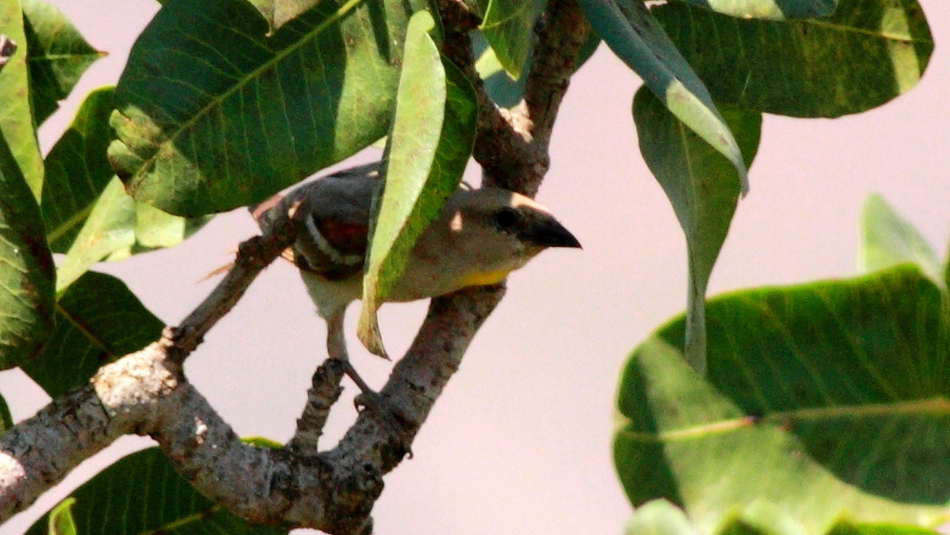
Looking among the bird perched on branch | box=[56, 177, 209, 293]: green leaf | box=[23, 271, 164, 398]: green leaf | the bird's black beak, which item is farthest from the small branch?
the bird's black beak

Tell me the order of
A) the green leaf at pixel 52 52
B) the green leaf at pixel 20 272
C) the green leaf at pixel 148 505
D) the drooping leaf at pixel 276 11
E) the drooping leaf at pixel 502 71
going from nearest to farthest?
the drooping leaf at pixel 276 11, the green leaf at pixel 20 272, the green leaf at pixel 52 52, the green leaf at pixel 148 505, the drooping leaf at pixel 502 71

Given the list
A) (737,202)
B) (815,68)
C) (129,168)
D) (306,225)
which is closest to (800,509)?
(737,202)

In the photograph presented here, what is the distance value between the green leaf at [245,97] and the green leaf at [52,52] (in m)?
0.35

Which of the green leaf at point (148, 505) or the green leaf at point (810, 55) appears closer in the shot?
the green leaf at point (810, 55)

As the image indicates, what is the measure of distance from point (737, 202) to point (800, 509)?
31cm

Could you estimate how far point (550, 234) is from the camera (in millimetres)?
2176

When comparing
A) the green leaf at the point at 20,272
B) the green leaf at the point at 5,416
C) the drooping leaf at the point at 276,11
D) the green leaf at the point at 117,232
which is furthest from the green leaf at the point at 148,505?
the drooping leaf at the point at 276,11

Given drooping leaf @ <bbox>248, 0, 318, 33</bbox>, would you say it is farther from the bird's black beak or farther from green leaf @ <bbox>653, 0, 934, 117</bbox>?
the bird's black beak

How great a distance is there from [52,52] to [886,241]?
102 centimetres

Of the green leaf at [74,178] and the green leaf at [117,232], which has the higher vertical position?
the green leaf at [74,178]

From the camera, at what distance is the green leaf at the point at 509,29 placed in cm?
95

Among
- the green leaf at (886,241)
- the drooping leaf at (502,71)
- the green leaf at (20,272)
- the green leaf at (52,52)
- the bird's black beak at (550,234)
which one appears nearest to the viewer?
the green leaf at (20,272)

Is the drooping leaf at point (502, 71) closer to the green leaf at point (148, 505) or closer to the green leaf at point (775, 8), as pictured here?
the green leaf at point (775, 8)

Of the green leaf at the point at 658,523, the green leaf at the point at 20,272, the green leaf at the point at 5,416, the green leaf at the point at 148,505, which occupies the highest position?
Answer: the green leaf at the point at 20,272
